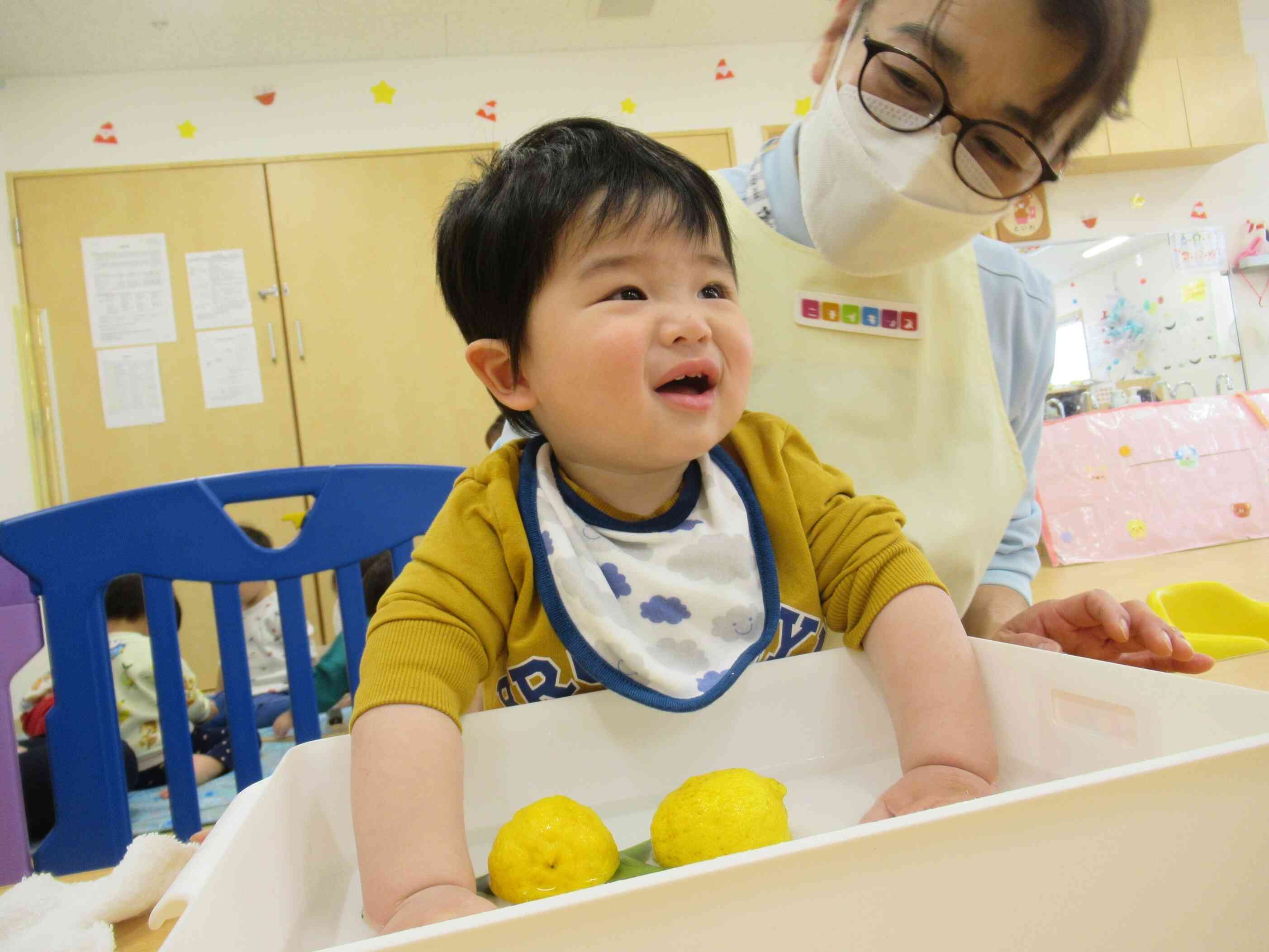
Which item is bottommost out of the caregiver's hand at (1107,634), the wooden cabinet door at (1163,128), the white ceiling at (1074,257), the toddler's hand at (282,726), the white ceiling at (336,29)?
the toddler's hand at (282,726)

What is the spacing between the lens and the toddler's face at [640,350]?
23.0 inches

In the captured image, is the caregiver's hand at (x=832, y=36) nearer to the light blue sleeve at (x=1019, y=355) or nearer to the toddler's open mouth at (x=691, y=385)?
Result: the light blue sleeve at (x=1019, y=355)

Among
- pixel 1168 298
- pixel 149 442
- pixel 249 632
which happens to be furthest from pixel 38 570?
pixel 1168 298

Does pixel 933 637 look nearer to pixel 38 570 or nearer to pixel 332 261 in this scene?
pixel 38 570

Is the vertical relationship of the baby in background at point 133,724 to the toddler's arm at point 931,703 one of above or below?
below

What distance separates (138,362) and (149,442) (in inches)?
11.8

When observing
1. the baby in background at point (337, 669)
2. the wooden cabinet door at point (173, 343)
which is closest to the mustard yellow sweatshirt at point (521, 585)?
the baby in background at point (337, 669)

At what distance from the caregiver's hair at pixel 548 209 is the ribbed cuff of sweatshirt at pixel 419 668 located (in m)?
0.25

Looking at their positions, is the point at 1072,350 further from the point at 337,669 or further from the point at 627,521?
the point at 627,521

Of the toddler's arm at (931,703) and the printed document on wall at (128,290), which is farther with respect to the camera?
the printed document on wall at (128,290)

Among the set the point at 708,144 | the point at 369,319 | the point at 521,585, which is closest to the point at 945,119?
the point at 521,585

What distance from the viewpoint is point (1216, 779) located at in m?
0.25

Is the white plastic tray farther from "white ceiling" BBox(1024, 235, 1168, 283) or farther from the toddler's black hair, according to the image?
"white ceiling" BBox(1024, 235, 1168, 283)

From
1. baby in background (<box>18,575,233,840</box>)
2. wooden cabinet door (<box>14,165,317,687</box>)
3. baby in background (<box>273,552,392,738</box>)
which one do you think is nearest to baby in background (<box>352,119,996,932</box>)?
baby in background (<box>18,575,233,840</box>)
